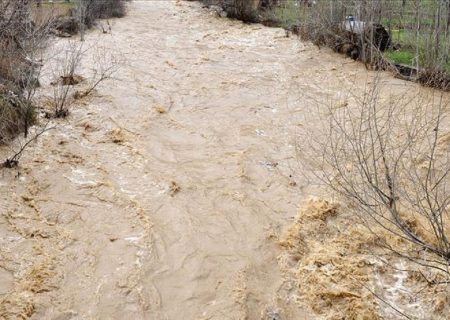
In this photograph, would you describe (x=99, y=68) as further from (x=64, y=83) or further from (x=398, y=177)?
(x=398, y=177)

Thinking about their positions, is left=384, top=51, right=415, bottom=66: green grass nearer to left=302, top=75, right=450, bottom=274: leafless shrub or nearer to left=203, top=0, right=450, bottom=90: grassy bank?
left=203, top=0, right=450, bottom=90: grassy bank

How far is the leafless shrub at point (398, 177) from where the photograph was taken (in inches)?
164

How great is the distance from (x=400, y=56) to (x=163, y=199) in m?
7.26

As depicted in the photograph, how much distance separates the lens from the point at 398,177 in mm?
5090

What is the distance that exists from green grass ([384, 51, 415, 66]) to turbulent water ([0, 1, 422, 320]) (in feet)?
2.52

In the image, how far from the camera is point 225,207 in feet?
19.6

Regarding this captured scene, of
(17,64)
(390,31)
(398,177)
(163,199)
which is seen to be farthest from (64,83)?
(390,31)

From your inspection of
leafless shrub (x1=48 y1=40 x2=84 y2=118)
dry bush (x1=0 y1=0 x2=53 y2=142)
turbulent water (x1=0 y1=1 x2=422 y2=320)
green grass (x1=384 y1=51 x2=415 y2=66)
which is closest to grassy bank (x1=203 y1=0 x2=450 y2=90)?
green grass (x1=384 y1=51 x2=415 y2=66)

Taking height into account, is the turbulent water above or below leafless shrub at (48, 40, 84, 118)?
below

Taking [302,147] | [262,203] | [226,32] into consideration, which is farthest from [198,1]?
[262,203]

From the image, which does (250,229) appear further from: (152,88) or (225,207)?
(152,88)

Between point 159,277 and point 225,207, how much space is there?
1.45m

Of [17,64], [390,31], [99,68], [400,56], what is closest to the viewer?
[17,64]

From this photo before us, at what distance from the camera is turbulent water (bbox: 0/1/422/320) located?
4.56 metres
